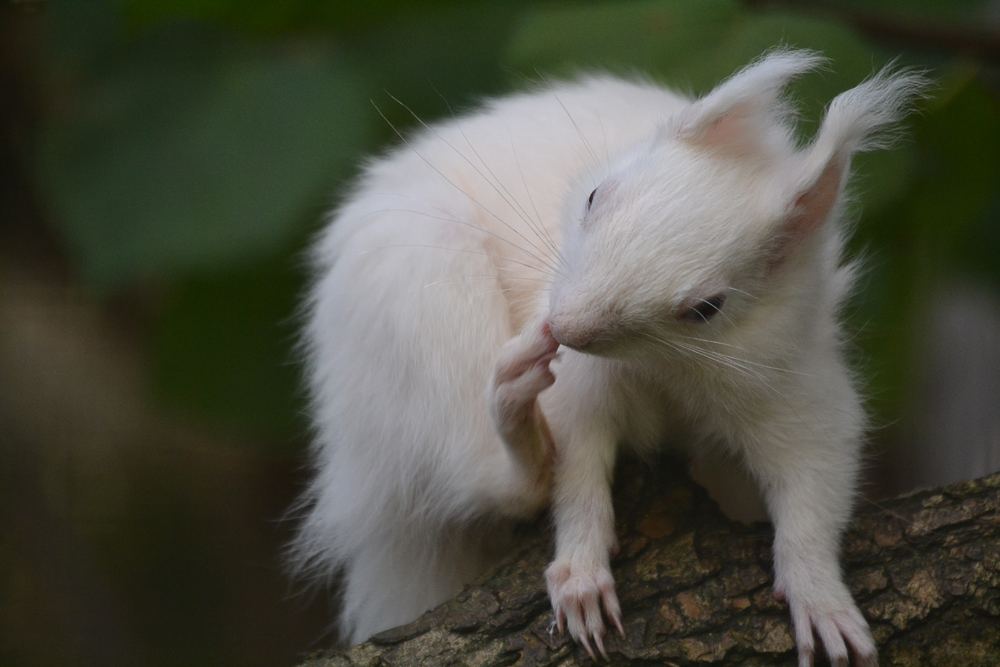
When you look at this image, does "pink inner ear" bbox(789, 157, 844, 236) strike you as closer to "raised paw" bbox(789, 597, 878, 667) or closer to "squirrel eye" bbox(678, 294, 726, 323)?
"squirrel eye" bbox(678, 294, 726, 323)

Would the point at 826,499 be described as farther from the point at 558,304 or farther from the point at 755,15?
the point at 755,15

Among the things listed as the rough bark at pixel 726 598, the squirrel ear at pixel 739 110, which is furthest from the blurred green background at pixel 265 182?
the squirrel ear at pixel 739 110

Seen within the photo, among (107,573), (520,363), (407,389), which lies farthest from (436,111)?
(107,573)

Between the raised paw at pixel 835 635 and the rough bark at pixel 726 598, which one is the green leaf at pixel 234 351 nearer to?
the rough bark at pixel 726 598

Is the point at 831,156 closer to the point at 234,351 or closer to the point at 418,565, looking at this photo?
the point at 418,565

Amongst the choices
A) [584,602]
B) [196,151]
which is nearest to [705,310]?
[584,602]

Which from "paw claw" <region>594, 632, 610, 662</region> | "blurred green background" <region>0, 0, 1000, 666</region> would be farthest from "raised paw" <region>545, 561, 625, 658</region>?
"blurred green background" <region>0, 0, 1000, 666</region>
